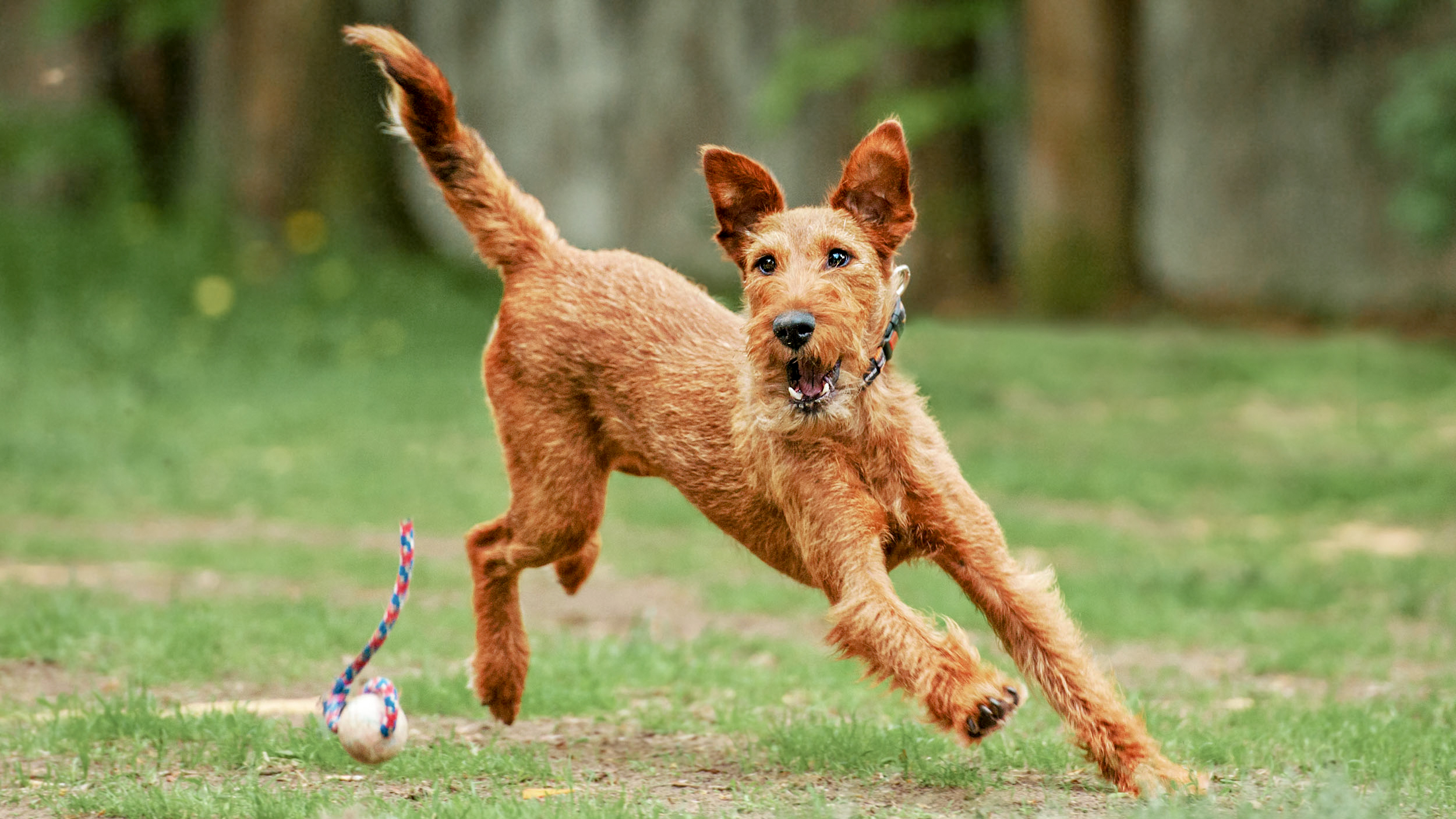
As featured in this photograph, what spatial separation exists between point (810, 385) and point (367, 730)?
161 centimetres

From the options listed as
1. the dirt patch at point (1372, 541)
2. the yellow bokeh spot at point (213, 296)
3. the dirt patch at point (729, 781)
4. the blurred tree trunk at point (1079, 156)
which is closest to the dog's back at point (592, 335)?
the dirt patch at point (729, 781)

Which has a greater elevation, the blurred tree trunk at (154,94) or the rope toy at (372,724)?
the blurred tree trunk at (154,94)

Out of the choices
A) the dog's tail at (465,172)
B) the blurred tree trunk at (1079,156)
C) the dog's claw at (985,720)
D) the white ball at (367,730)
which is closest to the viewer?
the dog's claw at (985,720)

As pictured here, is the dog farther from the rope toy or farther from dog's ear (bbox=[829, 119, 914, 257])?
the rope toy

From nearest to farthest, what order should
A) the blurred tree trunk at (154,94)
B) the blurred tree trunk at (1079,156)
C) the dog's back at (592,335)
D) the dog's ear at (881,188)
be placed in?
the dog's ear at (881,188), the dog's back at (592,335), the blurred tree trunk at (1079,156), the blurred tree trunk at (154,94)

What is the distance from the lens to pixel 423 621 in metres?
7.81

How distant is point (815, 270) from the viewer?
455 centimetres

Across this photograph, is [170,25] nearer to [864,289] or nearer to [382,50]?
[382,50]

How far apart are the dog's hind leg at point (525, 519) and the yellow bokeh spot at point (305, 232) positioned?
1320cm

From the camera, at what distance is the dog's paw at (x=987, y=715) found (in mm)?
4168

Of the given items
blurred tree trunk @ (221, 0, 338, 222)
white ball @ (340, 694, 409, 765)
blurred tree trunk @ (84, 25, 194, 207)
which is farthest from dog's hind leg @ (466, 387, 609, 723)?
blurred tree trunk @ (84, 25, 194, 207)

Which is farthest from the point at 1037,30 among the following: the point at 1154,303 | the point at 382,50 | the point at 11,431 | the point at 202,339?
the point at 382,50

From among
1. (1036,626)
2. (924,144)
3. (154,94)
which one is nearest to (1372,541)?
(1036,626)

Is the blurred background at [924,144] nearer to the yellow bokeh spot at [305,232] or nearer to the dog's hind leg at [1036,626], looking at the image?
the yellow bokeh spot at [305,232]
